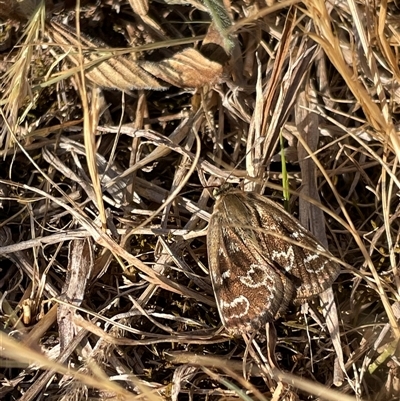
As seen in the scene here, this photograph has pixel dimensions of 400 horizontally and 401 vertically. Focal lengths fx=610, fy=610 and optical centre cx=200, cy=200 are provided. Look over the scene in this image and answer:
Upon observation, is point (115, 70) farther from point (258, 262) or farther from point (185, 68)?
point (258, 262)

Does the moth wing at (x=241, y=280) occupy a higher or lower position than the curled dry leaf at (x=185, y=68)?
lower

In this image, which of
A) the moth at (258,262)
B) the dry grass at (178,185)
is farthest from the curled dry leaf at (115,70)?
the moth at (258,262)

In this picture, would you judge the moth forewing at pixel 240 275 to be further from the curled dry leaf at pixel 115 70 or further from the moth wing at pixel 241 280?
the curled dry leaf at pixel 115 70

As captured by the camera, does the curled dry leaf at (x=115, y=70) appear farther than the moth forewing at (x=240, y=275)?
Yes

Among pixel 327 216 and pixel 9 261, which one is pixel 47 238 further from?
pixel 327 216

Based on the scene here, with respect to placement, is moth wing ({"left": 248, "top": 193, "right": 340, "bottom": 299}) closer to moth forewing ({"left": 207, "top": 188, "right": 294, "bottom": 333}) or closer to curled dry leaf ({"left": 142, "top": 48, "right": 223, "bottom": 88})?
moth forewing ({"left": 207, "top": 188, "right": 294, "bottom": 333})

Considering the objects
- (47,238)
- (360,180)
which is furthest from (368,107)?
(47,238)

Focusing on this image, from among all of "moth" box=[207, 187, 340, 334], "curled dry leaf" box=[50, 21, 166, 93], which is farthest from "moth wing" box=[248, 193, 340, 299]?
"curled dry leaf" box=[50, 21, 166, 93]
